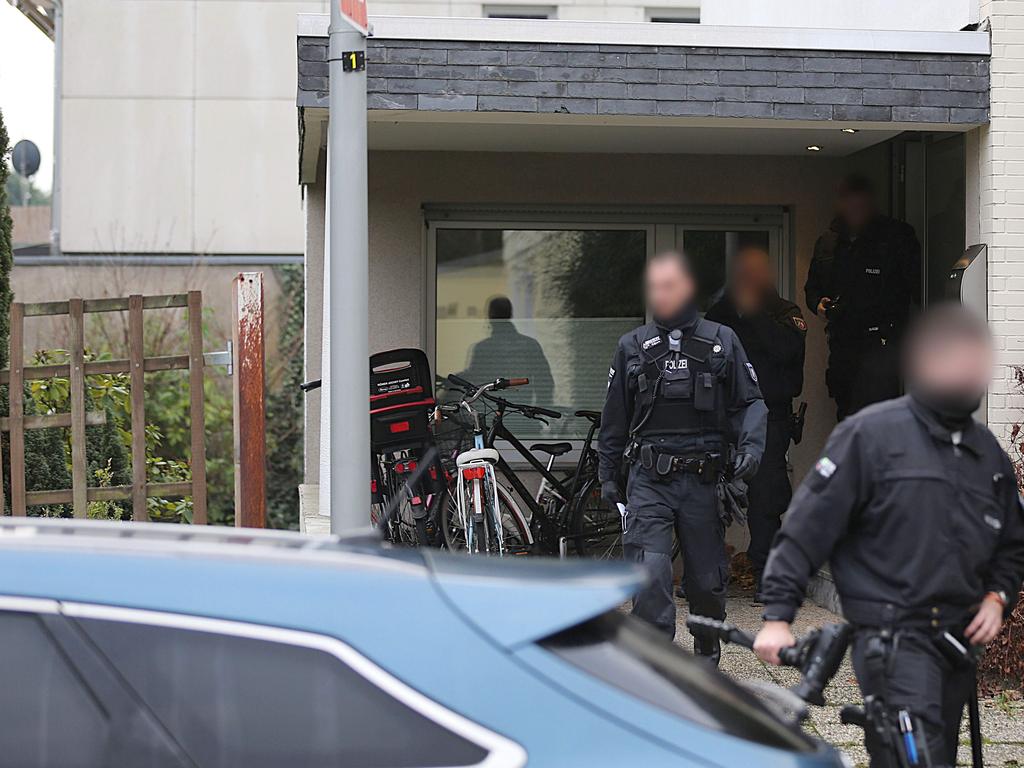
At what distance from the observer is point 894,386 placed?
8.17m

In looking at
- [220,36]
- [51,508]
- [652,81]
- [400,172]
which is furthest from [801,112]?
[220,36]

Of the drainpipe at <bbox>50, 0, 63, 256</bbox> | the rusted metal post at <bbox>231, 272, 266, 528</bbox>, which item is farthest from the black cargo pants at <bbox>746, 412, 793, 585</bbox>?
the drainpipe at <bbox>50, 0, 63, 256</bbox>

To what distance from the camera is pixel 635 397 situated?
5902 mm

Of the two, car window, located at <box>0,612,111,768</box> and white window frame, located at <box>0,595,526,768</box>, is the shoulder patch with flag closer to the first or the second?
white window frame, located at <box>0,595,526,768</box>

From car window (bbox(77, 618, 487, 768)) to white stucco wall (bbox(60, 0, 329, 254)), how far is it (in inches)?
592

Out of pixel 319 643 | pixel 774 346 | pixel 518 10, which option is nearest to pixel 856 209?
pixel 774 346

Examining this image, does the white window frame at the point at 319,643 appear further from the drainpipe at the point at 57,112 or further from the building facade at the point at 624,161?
the drainpipe at the point at 57,112

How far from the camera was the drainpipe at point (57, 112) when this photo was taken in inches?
653

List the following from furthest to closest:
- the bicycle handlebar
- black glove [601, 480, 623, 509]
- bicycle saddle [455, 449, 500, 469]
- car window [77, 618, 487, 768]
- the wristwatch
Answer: bicycle saddle [455, 449, 500, 469] < black glove [601, 480, 623, 509] < the wristwatch < the bicycle handlebar < car window [77, 618, 487, 768]

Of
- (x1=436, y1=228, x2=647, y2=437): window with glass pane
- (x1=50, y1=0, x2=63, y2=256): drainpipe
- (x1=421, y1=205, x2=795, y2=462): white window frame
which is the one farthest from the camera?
(x1=50, y1=0, x2=63, y2=256): drainpipe

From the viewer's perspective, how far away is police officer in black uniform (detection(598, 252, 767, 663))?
18.9 feet

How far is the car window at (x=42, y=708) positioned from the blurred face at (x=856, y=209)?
703 centimetres

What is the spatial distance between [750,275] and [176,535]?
6110 millimetres

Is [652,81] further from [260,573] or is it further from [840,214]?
[260,573]
